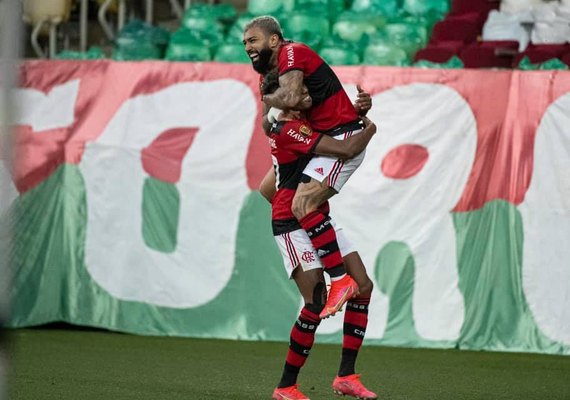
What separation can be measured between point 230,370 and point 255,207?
261 cm

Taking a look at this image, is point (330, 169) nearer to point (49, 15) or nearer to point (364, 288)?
point (364, 288)

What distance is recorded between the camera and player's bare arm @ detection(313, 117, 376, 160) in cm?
654

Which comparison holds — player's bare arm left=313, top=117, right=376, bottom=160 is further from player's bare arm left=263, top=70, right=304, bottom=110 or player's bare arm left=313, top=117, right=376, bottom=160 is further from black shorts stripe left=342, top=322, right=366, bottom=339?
black shorts stripe left=342, top=322, right=366, bottom=339

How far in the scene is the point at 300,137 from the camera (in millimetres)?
6527

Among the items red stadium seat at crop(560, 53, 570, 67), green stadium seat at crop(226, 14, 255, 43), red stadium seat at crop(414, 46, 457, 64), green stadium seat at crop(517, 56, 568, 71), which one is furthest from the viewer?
green stadium seat at crop(226, 14, 255, 43)

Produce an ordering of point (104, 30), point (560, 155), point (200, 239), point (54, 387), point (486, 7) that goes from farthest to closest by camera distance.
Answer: point (104, 30) → point (486, 7) → point (200, 239) → point (560, 155) → point (54, 387)

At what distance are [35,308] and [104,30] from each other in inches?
185

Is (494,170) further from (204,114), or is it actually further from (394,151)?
(204,114)

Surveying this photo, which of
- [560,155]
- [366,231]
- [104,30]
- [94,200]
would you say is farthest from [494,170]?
[104,30]

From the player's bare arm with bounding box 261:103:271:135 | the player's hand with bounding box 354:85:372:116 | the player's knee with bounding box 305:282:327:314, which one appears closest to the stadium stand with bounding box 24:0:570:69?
the player's hand with bounding box 354:85:372:116

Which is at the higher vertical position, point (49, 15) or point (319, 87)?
point (319, 87)

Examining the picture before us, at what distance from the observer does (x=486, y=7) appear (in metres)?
12.3

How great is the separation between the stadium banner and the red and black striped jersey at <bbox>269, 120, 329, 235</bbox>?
3580 mm

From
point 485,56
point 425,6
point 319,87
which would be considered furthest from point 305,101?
point 425,6
